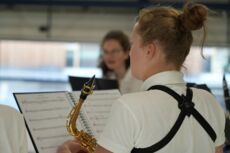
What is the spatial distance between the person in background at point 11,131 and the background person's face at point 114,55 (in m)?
1.78

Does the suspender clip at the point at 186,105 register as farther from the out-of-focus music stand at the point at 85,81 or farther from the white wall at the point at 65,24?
the white wall at the point at 65,24

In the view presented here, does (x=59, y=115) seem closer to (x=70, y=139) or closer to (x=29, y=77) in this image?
(x=70, y=139)

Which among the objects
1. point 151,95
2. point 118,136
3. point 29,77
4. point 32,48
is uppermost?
point 151,95

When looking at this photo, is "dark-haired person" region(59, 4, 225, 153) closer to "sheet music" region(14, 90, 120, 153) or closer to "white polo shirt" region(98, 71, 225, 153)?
"white polo shirt" region(98, 71, 225, 153)

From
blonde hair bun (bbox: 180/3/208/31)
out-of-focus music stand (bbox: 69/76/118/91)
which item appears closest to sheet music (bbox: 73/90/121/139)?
out-of-focus music stand (bbox: 69/76/118/91)

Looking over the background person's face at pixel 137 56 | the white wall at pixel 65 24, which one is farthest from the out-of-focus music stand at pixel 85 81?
the white wall at pixel 65 24

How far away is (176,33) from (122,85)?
4.91 feet

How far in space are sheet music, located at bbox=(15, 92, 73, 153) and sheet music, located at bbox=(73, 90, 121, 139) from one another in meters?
0.10

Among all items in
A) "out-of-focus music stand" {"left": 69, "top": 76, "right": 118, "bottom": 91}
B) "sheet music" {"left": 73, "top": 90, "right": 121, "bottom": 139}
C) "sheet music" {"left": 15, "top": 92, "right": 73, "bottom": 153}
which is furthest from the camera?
"out-of-focus music stand" {"left": 69, "top": 76, "right": 118, "bottom": 91}

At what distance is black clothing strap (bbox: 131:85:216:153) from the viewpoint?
116 cm

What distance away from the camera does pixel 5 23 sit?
20.9 ft

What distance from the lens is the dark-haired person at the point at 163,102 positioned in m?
1.14

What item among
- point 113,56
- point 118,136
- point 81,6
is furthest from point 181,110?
point 81,6

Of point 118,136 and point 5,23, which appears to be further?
point 5,23
